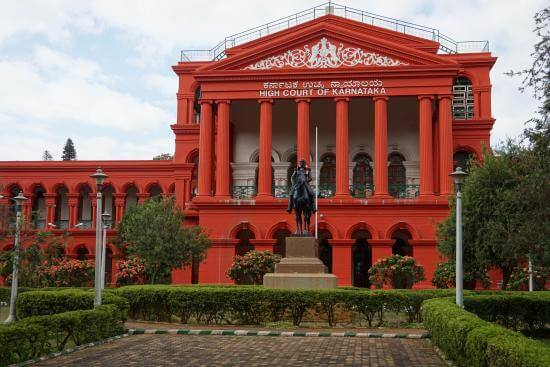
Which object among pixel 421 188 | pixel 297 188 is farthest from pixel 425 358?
pixel 421 188

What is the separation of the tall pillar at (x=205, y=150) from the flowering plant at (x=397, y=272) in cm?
1187

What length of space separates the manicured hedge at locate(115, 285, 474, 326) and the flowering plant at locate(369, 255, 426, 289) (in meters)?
10.2

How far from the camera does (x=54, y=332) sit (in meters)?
14.5

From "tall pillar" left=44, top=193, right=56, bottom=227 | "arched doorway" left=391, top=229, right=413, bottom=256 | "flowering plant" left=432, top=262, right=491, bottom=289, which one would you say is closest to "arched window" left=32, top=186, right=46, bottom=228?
"tall pillar" left=44, top=193, right=56, bottom=227

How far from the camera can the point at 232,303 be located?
20.7 metres

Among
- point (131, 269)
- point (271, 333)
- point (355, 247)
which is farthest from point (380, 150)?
point (271, 333)

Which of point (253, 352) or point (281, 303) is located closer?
point (253, 352)

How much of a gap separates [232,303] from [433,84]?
22763 mm

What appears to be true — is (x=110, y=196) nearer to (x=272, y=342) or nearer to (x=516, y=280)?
(x=516, y=280)

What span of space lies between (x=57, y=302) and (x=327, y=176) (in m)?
26.2

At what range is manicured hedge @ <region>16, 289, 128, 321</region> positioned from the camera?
19.6 meters

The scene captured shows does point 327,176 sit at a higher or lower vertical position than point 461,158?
lower

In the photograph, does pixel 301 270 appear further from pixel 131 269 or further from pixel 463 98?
pixel 463 98

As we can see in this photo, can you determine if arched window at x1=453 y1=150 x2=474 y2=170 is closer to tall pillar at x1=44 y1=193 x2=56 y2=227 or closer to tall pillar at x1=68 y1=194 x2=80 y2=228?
tall pillar at x1=68 y1=194 x2=80 y2=228
